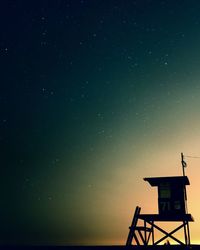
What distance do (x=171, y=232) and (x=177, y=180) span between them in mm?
2939

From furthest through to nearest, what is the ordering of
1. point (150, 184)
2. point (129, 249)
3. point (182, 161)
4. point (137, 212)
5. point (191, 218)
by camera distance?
point (182, 161) → point (150, 184) → point (191, 218) → point (137, 212) → point (129, 249)

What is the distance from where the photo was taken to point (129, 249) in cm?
1482

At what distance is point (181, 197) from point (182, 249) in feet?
10.1

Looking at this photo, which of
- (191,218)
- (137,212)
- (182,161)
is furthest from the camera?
(182,161)

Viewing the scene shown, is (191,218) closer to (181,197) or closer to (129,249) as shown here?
(181,197)

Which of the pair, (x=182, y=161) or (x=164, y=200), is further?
(x=182, y=161)

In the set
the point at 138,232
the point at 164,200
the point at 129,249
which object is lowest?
the point at 129,249

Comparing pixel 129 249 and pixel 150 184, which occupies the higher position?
pixel 150 184

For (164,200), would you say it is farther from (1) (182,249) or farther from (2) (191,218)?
(1) (182,249)

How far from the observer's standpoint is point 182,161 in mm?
25375

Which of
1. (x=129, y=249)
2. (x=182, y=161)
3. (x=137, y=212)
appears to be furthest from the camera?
(x=182, y=161)

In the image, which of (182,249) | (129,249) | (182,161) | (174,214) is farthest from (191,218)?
(182,161)

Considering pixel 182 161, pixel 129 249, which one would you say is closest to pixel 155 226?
pixel 129 249

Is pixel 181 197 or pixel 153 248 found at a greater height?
pixel 181 197
